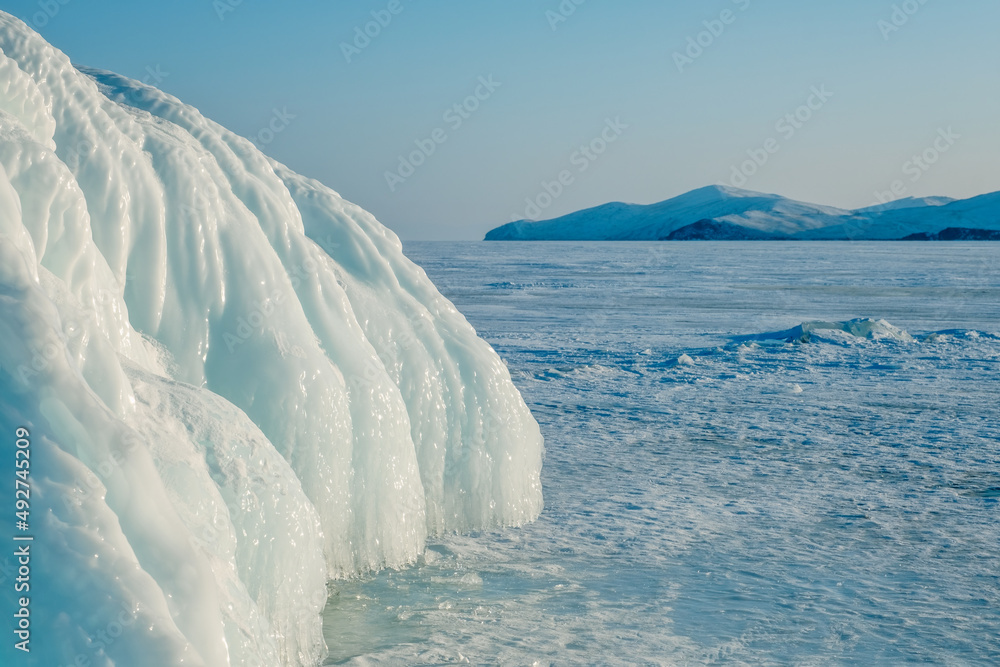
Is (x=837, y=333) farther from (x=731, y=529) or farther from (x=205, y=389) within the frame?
(x=205, y=389)

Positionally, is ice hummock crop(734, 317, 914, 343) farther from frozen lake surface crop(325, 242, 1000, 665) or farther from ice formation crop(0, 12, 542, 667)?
ice formation crop(0, 12, 542, 667)

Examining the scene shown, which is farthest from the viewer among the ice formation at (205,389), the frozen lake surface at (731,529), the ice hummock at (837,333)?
the ice hummock at (837,333)

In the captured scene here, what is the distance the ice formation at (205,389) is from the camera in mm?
2146

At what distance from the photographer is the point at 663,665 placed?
3689 mm

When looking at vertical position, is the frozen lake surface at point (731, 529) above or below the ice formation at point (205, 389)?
below

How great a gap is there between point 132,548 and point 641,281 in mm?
27569

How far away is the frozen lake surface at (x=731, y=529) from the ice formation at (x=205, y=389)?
0.47m

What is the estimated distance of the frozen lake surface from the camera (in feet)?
12.9

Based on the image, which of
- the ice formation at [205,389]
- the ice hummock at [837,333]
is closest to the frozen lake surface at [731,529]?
the ice formation at [205,389]

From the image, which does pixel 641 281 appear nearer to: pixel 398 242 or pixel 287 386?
pixel 398 242

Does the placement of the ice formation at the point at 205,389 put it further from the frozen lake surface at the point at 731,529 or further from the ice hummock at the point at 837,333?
the ice hummock at the point at 837,333

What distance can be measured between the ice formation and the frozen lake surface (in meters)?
0.47

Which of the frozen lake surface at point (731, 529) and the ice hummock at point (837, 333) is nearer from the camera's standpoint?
the frozen lake surface at point (731, 529)

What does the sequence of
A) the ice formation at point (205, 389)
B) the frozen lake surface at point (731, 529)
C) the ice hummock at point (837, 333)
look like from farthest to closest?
the ice hummock at point (837, 333)
the frozen lake surface at point (731, 529)
the ice formation at point (205, 389)
